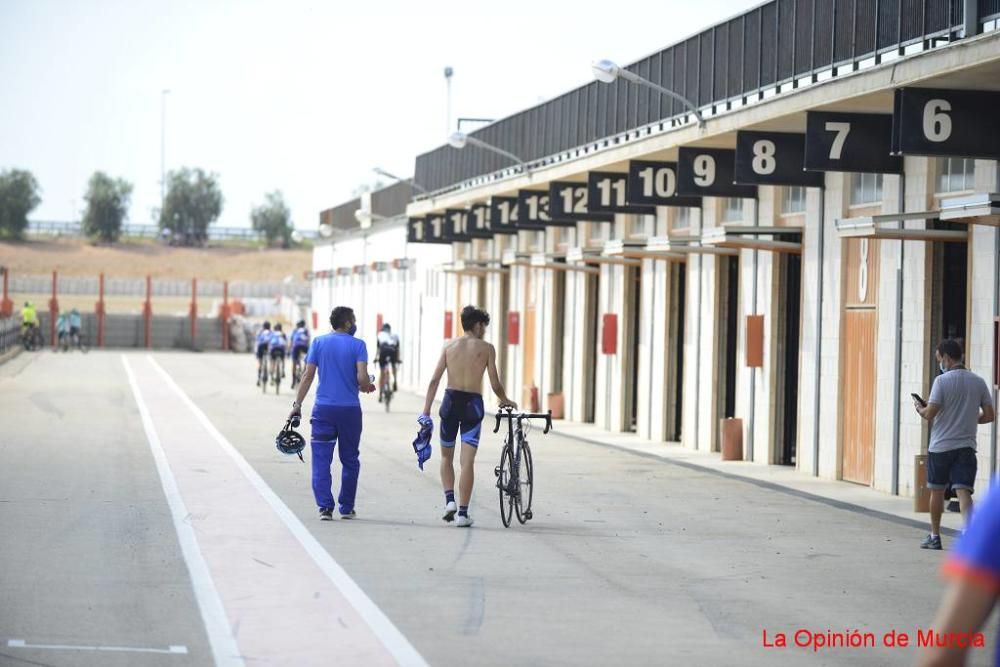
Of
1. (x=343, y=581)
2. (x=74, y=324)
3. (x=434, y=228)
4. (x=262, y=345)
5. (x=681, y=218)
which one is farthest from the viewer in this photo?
(x=74, y=324)

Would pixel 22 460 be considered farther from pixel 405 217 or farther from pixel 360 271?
pixel 360 271

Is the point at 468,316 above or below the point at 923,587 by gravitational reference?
above

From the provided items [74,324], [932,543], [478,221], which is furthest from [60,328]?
[932,543]

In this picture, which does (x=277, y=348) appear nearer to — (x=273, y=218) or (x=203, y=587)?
(x=203, y=587)

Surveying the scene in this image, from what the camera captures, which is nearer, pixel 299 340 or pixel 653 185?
pixel 653 185

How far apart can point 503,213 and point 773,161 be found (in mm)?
Result: 17335

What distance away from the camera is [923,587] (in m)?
11.7

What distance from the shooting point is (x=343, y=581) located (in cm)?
1088

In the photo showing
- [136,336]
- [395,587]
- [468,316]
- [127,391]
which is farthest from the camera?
[136,336]

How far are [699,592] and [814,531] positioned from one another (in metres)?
4.48

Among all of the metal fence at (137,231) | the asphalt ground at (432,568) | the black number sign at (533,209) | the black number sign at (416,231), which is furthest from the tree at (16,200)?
the asphalt ground at (432,568)

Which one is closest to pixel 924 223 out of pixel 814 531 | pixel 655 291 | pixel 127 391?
pixel 814 531

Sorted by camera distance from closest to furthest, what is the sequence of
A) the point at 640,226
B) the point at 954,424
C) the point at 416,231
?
the point at 954,424 < the point at 640,226 < the point at 416,231

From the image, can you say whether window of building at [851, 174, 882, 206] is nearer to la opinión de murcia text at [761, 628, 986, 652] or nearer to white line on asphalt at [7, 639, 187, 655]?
la opinión de murcia text at [761, 628, 986, 652]
